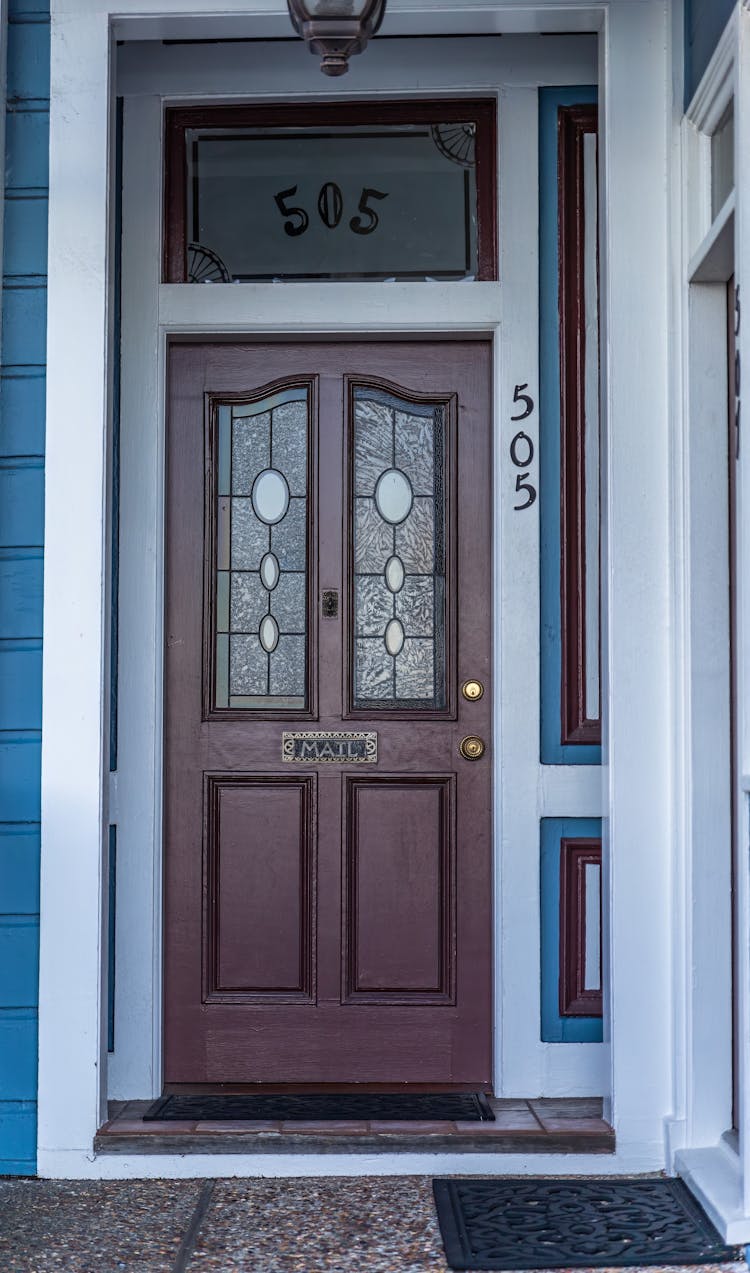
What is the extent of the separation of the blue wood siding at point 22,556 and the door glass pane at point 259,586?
0.70 metres

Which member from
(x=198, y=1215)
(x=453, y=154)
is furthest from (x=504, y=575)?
(x=198, y=1215)

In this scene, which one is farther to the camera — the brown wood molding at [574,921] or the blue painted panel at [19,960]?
the brown wood molding at [574,921]

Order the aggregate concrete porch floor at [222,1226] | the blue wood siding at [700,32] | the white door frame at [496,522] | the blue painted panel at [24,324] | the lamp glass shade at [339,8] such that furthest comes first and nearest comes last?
1. the white door frame at [496,522]
2. the blue painted panel at [24,324]
3. the blue wood siding at [700,32]
4. the aggregate concrete porch floor at [222,1226]
5. the lamp glass shade at [339,8]

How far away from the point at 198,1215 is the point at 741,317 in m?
2.31

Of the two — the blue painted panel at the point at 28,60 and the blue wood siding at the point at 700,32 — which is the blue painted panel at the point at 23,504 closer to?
the blue painted panel at the point at 28,60

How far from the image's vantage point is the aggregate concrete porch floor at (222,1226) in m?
2.91

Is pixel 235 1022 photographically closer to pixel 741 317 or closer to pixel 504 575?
pixel 504 575

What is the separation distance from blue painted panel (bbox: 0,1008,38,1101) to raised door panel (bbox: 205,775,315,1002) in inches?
27.6

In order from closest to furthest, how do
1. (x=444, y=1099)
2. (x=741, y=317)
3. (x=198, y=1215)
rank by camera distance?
1. (x=741, y=317)
2. (x=198, y=1215)
3. (x=444, y=1099)

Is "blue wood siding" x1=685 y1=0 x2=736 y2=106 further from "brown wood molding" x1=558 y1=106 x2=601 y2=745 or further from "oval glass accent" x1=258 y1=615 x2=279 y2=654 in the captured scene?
"oval glass accent" x1=258 y1=615 x2=279 y2=654

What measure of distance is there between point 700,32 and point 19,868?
2597mm

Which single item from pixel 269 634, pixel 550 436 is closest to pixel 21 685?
pixel 269 634

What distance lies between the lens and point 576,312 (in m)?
4.02

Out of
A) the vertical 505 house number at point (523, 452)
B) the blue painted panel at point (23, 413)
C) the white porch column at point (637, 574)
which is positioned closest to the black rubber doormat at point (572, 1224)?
the white porch column at point (637, 574)
